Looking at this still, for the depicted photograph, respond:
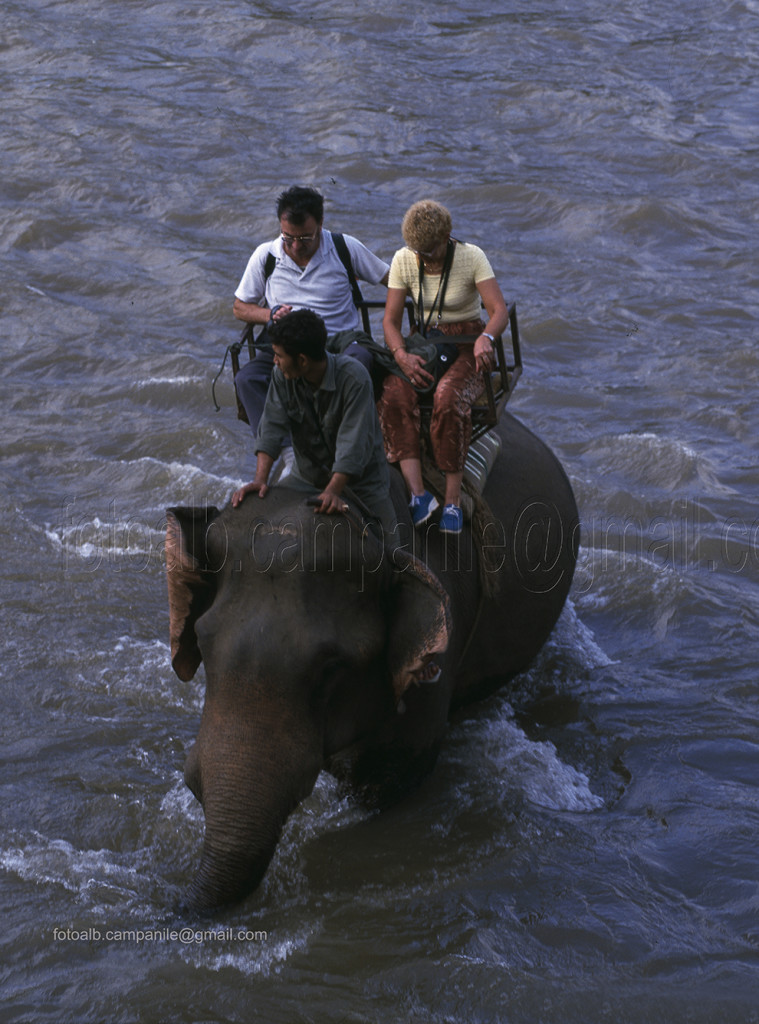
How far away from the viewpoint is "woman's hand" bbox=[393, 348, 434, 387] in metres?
5.16

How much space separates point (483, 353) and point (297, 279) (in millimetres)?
945

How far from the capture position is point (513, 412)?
31.2 feet

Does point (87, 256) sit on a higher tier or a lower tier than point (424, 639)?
lower

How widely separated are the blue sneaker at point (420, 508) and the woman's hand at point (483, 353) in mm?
582

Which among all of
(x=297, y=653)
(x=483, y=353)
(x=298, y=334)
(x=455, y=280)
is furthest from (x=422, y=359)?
(x=297, y=653)

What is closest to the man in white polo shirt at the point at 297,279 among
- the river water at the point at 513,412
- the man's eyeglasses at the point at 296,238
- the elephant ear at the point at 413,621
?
the man's eyeglasses at the point at 296,238

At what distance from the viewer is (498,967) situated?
14.0 ft

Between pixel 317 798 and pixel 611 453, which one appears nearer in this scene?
pixel 317 798

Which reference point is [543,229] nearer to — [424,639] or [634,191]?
[634,191]

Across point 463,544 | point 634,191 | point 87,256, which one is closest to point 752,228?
point 634,191

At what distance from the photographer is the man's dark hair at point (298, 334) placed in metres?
4.22

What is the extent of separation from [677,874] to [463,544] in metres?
1.54

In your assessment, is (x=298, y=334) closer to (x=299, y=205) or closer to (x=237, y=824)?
(x=299, y=205)

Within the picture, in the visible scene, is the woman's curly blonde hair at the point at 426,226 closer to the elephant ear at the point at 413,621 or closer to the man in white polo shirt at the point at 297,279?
the man in white polo shirt at the point at 297,279
